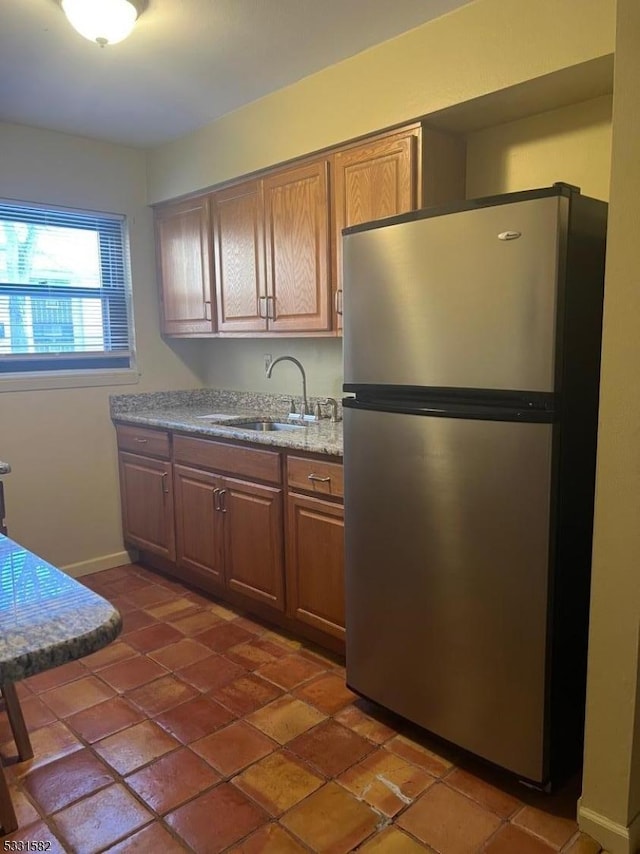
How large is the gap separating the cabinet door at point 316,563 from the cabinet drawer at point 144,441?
3.36ft

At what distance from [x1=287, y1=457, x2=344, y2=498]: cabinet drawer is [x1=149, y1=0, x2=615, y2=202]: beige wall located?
132 centimetres

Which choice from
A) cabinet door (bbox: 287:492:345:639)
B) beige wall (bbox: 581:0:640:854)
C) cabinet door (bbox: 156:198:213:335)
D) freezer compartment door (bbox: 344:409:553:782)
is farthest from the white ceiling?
cabinet door (bbox: 287:492:345:639)

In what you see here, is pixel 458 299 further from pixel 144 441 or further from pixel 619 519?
pixel 144 441

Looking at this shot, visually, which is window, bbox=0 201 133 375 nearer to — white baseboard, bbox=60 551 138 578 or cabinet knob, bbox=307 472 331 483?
white baseboard, bbox=60 551 138 578

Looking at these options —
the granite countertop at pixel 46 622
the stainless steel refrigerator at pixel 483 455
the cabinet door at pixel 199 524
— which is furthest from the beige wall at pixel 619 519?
the cabinet door at pixel 199 524

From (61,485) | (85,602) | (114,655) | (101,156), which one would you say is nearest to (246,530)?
(114,655)

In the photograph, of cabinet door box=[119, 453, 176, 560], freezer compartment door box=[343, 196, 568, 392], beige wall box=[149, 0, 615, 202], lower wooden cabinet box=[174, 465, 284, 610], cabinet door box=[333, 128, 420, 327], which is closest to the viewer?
freezer compartment door box=[343, 196, 568, 392]

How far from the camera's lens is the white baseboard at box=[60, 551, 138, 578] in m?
3.65

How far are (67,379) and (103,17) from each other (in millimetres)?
1962

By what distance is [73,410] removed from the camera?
11.7 feet

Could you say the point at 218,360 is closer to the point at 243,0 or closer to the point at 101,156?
the point at 101,156

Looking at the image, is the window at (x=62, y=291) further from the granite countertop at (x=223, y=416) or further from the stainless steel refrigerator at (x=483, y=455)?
the stainless steel refrigerator at (x=483, y=455)

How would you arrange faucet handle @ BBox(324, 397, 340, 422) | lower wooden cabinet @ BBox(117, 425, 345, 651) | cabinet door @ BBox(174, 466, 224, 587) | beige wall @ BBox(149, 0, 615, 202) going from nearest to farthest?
1. beige wall @ BBox(149, 0, 615, 202)
2. lower wooden cabinet @ BBox(117, 425, 345, 651)
3. cabinet door @ BBox(174, 466, 224, 587)
4. faucet handle @ BBox(324, 397, 340, 422)

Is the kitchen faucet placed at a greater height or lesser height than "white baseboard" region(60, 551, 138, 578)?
greater
